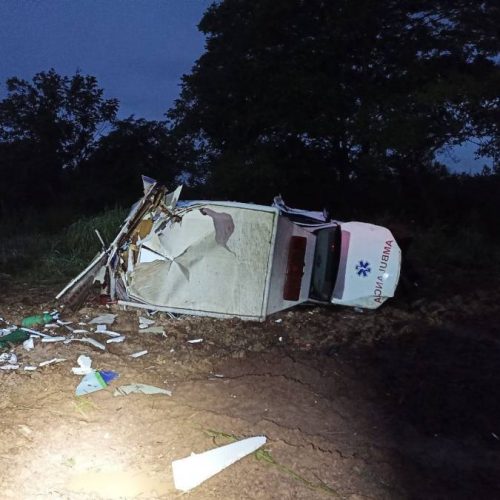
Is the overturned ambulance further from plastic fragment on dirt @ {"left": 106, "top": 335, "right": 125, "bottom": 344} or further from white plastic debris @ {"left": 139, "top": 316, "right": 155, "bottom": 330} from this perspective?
plastic fragment on dirt @ {"left": 106, "top": 335, "right": 125, "bottom": 344}

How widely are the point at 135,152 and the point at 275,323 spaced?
19.1m

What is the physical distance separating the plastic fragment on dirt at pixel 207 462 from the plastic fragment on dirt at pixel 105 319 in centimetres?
279

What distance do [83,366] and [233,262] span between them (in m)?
1.84

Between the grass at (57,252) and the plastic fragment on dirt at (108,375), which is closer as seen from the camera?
the plastic fragment on dirt at (108,375)

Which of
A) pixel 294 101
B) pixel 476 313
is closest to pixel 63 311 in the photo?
pixel 476 313

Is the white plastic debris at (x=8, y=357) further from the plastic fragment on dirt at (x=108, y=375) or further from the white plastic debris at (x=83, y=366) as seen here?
the plastic fragment on dirt at (x=108, y=375)

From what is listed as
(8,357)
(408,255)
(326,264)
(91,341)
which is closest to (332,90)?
(408,255)

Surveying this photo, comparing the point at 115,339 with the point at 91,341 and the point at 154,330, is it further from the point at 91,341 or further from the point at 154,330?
the point at 154,330

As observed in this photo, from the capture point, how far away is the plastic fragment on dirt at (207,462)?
9.50ft

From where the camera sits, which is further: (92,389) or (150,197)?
(150,197)

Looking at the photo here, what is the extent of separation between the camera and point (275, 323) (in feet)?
19.2

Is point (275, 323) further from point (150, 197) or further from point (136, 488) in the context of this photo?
point (136, 488)

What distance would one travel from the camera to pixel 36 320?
5594mm

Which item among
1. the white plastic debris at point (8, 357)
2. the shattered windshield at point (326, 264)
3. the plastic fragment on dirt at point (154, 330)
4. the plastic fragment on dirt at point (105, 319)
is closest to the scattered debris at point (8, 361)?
the white plastic debris at point (8, 357)
